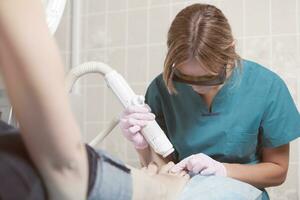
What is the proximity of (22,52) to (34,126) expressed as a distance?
7 cm

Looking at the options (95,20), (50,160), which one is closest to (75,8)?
(95,20)

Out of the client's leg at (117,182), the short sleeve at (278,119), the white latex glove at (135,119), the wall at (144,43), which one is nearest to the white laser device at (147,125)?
the white latex glove at (135,119)

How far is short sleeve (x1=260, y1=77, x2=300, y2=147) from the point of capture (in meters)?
1.16

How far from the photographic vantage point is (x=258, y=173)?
113cm

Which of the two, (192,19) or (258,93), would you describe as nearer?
(192,19)

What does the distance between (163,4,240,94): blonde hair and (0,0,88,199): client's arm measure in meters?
0.69

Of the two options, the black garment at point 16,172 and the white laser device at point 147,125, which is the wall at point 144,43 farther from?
the black garment at point 16,172

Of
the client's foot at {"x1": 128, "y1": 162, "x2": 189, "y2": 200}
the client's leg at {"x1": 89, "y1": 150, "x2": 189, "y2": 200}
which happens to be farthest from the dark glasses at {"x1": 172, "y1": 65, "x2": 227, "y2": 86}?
the client's leg at {"x1": 89, "y1": 150, "x2": 189, "y2": 200}

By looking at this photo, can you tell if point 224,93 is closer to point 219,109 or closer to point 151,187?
point 219,109

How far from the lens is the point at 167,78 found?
1136 mm

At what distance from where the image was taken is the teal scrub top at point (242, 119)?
1.17m

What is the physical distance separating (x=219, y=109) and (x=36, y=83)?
0.89 m

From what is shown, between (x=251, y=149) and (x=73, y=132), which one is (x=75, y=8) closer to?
(x=251, y=149)

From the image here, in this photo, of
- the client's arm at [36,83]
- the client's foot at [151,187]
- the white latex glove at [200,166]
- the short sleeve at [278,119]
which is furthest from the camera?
the short sleeve at [278,119]
